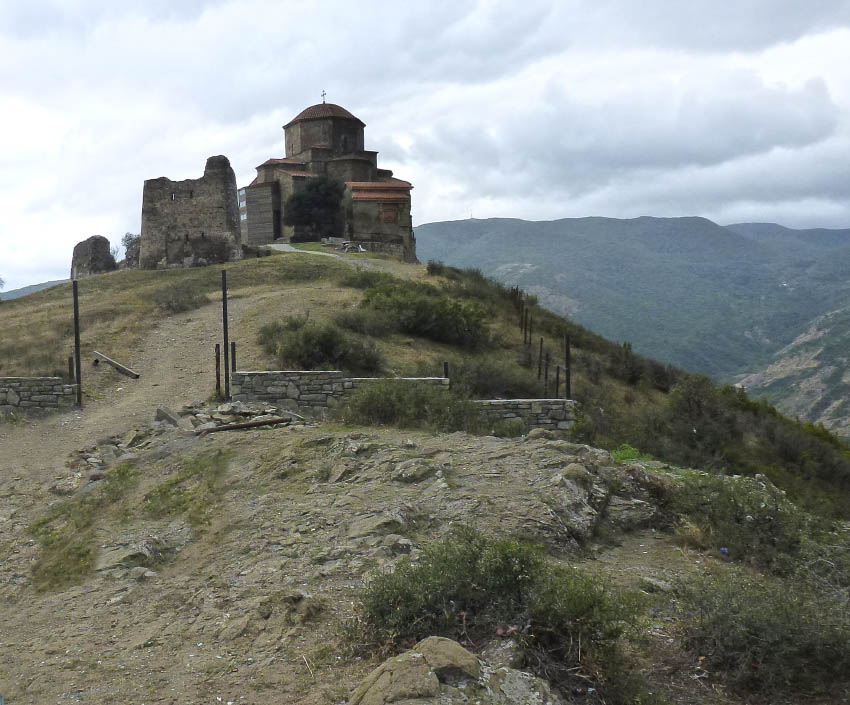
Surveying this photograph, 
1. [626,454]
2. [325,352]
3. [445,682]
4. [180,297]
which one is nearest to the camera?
[445,682]

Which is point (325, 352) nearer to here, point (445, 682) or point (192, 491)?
point (192, 491)

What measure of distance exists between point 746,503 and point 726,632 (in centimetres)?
295

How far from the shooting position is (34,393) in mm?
14141

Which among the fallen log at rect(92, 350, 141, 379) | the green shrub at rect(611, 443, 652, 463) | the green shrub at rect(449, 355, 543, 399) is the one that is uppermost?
the fallen log at rect(92, 350, 141, 379)

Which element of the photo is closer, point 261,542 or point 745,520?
point 261,542

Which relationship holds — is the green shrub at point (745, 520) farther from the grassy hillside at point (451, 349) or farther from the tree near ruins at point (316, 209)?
the tree near ruins at point (316, 209)

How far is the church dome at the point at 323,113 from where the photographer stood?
49062mm

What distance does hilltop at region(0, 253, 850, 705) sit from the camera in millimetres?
4727

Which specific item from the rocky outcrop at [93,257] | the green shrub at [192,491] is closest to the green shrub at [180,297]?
the rocky outcrop at [93,257]

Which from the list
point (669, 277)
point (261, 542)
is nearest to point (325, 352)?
point (261, 542)

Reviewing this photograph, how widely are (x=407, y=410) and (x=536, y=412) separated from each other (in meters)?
2.65

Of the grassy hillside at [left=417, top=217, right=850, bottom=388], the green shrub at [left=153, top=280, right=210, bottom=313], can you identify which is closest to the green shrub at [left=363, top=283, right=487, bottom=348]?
the green shrub at [left=153, top=280, right=210, bottom=313]

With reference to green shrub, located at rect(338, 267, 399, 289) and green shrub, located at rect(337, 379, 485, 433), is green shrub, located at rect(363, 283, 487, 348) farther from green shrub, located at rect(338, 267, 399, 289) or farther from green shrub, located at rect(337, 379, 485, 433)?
green shrub, located at rect(337, 379, 485, 433)

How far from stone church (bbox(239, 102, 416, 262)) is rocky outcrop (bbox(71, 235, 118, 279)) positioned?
388 inches
